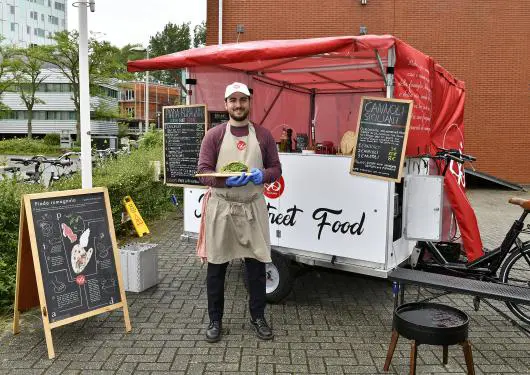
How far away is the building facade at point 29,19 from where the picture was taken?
80750 mm

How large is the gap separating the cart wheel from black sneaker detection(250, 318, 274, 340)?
2.14 feet

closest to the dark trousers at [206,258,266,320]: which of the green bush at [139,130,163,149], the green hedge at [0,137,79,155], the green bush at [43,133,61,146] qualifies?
the green bush at [139,130,163,149]

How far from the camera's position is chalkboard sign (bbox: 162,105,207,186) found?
5.32 m

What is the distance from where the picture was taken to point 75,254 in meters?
4.09

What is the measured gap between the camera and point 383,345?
3994 millimetres

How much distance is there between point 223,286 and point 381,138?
1822 millimetres

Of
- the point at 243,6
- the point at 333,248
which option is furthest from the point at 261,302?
the point at 243,6

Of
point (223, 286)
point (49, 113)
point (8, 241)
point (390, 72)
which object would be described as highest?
point (49, 113)

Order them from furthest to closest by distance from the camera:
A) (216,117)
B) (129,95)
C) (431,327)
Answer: (129,95) → (216,117) → (431,327)

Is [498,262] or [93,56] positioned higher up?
[93,56]

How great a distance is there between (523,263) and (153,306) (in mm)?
3522

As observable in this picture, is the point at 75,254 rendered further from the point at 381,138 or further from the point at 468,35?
the point at 468,35

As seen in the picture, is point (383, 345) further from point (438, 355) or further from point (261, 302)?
point (261, 302)

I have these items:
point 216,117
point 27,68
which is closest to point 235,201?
point 216,117
